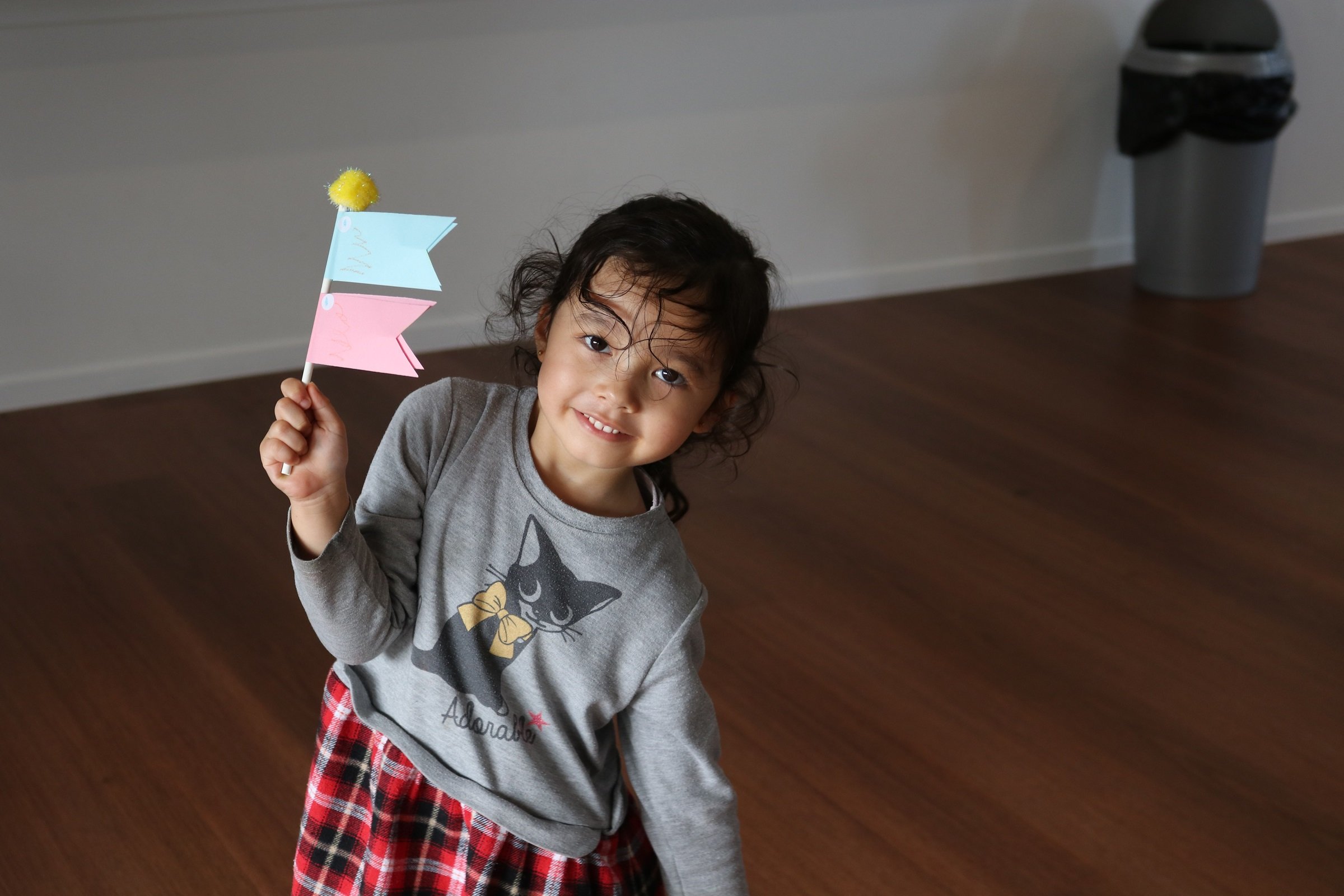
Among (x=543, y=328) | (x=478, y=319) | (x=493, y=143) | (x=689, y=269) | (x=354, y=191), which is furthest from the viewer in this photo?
(x=478, y=319)

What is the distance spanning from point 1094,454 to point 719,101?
1.29 metres

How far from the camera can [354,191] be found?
0.78 metres

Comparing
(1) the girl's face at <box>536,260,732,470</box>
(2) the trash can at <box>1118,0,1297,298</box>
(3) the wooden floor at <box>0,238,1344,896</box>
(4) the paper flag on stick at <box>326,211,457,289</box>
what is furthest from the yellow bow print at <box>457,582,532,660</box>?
(2) the trash can at <box>1118,0,1297,298</box>

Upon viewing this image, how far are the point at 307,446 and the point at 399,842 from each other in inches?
12.3

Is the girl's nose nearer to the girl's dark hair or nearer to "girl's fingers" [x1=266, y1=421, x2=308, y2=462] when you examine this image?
the girl's dark hair

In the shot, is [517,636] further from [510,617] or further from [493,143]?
[493,143]

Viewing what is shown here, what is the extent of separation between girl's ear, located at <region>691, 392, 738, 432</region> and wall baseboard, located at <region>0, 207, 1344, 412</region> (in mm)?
2127

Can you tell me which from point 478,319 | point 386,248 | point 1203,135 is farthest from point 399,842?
point 1203,135

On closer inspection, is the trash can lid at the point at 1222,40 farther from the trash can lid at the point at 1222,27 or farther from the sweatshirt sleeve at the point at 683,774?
the sweatshirt sleeve at the point at 683,774

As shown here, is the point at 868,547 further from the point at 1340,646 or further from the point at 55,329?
the point at 55,329

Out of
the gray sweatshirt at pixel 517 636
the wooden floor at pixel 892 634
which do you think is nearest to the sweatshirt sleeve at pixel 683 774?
the gray sweatshirt at pixel 517 636

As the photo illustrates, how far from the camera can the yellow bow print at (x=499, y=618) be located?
909 mm

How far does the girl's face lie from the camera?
0.88m

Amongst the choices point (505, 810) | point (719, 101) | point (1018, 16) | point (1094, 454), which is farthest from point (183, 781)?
point (1018, 16)
